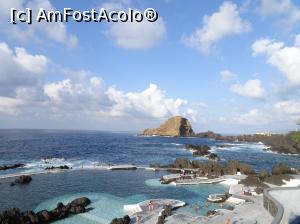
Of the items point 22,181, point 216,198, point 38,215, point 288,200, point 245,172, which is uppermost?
point 288,200

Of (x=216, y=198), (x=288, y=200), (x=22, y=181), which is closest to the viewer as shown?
(x=288, y=200)

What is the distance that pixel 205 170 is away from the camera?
6844 centimetres

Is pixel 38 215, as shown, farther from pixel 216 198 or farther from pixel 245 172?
pixel 245 172

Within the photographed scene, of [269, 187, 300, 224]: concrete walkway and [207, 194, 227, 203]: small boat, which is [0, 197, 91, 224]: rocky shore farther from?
[269, 187, 300, 224]: concrete walkway

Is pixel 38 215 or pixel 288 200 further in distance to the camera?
pixel 38 215

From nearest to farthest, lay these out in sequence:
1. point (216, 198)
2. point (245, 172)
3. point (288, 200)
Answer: point (288, 200) → point (216, 198) → point (245, 172)

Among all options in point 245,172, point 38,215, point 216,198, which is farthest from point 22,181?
point 245,172

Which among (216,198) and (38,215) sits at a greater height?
(38,215)

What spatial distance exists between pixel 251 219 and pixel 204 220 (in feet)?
16.2

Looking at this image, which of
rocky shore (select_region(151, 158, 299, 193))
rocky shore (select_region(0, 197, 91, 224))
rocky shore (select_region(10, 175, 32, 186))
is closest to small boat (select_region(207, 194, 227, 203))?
rocky shore (select_region(151, 158, 299, 193))

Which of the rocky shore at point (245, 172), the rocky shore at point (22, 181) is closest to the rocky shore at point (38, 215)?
the rocky shore at point (22, 181)

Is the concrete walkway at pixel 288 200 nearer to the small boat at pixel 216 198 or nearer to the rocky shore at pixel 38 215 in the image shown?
the small boat at pixel 216 198

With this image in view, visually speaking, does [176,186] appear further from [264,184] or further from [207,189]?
[264,184]

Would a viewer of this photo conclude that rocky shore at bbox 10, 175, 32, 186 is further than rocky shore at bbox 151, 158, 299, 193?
Yes
